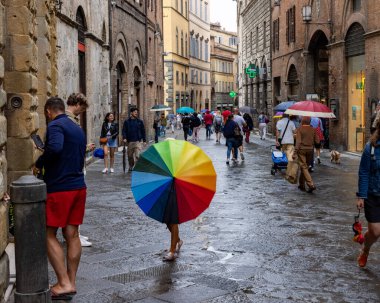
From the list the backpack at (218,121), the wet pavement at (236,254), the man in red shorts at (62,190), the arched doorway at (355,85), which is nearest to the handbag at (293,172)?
the wet pavement at (236,254)

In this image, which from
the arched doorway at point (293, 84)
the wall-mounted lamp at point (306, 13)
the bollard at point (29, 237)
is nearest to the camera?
the bollard at point (29, 237)

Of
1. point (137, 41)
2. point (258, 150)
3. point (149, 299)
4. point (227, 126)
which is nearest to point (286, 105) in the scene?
point (227, 126)

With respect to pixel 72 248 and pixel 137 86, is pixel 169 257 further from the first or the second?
pixel 137 86

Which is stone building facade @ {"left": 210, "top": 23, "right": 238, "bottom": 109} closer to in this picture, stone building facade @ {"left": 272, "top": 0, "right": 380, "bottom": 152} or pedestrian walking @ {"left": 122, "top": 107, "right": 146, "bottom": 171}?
stone building facade @ {"left": 272, "top": 0, "right": 380, "bottom": 152}

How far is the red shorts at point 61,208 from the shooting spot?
561 centimetres

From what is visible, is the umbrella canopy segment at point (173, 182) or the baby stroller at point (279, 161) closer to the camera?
the umbrella canopy segment at point (173, 182)

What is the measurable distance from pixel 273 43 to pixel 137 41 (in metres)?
8.44

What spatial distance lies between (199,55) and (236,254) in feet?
216

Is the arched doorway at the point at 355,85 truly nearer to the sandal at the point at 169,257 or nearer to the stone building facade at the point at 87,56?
the stone building facade at the point at 87,56

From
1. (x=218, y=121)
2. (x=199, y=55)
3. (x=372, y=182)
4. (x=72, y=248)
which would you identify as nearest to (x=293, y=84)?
(x=218, y=121)

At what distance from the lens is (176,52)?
57.3 meters

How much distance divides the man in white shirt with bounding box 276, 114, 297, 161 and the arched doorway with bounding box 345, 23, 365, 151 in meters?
6.32

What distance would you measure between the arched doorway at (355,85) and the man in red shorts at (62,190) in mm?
16797

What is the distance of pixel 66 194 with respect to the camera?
5.63 meters
